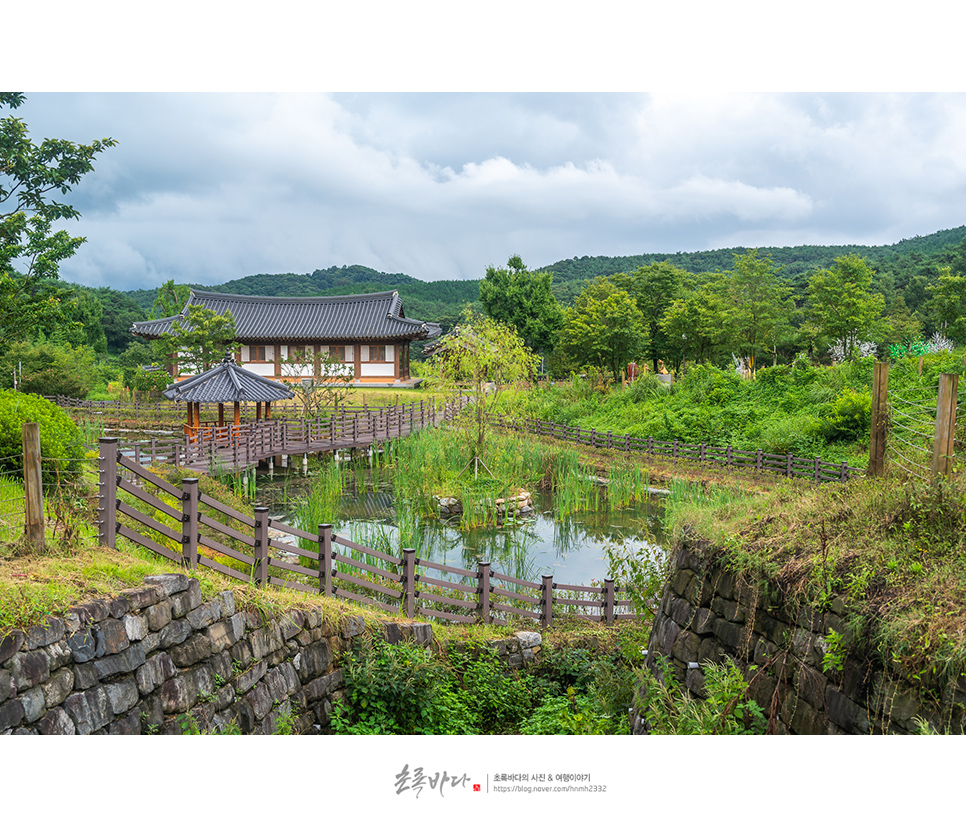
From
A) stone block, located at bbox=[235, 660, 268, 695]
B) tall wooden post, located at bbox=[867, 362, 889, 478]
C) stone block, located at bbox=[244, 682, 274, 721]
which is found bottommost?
stone block, located at bbox=[244, 682, 274, 721]

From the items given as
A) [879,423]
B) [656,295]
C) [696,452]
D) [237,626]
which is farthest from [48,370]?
[879,423]

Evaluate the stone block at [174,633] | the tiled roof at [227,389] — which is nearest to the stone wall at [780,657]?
the stone block at [174,633]

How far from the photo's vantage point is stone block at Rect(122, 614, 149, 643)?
406 centimetres

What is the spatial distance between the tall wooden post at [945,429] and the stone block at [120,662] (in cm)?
545

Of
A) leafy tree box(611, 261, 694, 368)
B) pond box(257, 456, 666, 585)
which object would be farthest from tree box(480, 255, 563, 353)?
pond box(257, 456, 666, 585)

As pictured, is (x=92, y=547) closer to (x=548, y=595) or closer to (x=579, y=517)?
(x=548, y=595)

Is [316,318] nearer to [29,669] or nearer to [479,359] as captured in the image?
[479,359]

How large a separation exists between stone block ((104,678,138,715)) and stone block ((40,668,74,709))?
219mm

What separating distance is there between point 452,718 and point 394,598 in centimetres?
278

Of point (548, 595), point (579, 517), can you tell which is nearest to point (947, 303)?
point (579, 517)

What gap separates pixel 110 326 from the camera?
143 ft

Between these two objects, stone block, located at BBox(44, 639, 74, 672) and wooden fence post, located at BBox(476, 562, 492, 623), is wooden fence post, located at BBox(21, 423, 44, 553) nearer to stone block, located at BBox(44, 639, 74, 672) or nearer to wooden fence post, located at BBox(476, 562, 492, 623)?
stone block, located at BBox(44, 639, 74, 672)

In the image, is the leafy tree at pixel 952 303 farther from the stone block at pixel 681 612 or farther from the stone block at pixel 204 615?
the stone block at pixel 204 615

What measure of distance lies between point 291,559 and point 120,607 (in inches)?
267
